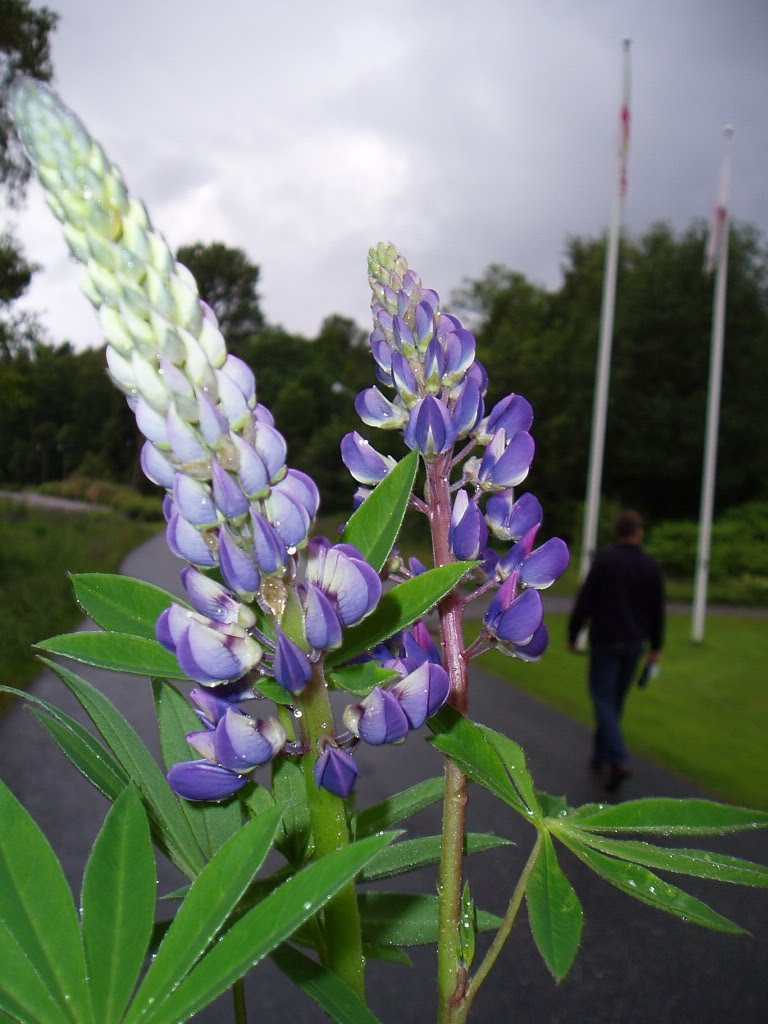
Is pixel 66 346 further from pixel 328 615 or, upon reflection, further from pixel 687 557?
pixel 687 557

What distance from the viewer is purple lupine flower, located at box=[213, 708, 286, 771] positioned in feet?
1.42

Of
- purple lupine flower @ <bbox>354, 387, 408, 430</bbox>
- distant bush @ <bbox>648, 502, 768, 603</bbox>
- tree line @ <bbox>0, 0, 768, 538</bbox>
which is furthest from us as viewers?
tree line @ <bbox>0, 0, 768, 538</bbox>

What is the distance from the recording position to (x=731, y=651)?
32.6ft

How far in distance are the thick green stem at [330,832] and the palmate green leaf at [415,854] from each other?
4.8 inches

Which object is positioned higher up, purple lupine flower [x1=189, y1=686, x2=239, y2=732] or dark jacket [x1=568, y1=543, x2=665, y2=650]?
purple lupine flower [x1=189, y1=686, x2=239, y2=732]

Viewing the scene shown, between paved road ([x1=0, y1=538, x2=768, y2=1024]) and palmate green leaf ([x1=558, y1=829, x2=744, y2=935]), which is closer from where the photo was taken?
palmate green leaf ([x1=558, y1=829, x2=744, y2=935])

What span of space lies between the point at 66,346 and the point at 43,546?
18.8 feet

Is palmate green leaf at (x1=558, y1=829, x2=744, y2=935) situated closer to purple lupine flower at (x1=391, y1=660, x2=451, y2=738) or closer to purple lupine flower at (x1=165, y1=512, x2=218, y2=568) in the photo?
purple lupine flower at (x1=391, y1=660, x2=451, y2=738)

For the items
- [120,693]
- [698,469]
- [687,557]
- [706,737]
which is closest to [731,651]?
[706,737]

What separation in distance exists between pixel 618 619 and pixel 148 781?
188 inches

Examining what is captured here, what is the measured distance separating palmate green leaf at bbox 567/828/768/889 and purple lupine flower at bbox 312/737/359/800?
0.22m

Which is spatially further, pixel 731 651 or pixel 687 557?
pixel 687 557

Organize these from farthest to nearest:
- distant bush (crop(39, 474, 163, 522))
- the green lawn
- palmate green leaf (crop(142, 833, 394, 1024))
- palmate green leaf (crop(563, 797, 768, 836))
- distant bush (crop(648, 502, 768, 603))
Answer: distant bush (crop(648, 502, 768, 603)) → the green lawn → distant bush (crop(39, 474, 163, 522)) → palmate green leaf (crop(563, 797, 768, 836)) → palmate green leaf (crop(142, 833, 394, 1024))

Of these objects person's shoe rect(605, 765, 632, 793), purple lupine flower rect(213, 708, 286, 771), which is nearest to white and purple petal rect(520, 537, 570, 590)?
purple lupine flower rect(213, 708, 286, 771)
